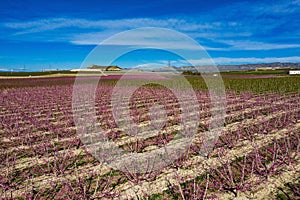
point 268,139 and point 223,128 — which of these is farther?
Answer: point 223,128

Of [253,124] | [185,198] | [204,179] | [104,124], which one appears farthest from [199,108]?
[185,198]

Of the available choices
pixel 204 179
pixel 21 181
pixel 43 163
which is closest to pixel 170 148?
pixel 204 179

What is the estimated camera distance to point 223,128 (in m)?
8.14

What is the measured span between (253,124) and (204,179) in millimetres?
4437

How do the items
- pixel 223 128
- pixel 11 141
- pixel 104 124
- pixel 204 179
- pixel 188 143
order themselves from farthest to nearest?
pixel 104 124 < pixel 223 128 < pixel 11 141 < pixel 188 143 < pixel 204 179

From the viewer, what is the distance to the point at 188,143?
669 cm

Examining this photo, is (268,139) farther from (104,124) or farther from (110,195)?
(104,124)

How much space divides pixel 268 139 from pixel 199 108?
526 centimetres

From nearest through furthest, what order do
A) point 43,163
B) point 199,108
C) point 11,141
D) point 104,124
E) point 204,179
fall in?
point 204,179 < point 43,163 < point 11,141 < point 104,124 < point 199,108

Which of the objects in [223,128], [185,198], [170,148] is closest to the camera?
[185,198]

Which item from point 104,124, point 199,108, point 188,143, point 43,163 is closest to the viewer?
point 43,163

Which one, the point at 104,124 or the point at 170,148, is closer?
the point at 170,148

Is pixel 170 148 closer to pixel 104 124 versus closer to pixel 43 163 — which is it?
pixel 43 163

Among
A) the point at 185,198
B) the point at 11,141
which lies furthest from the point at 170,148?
the point at 11,141
